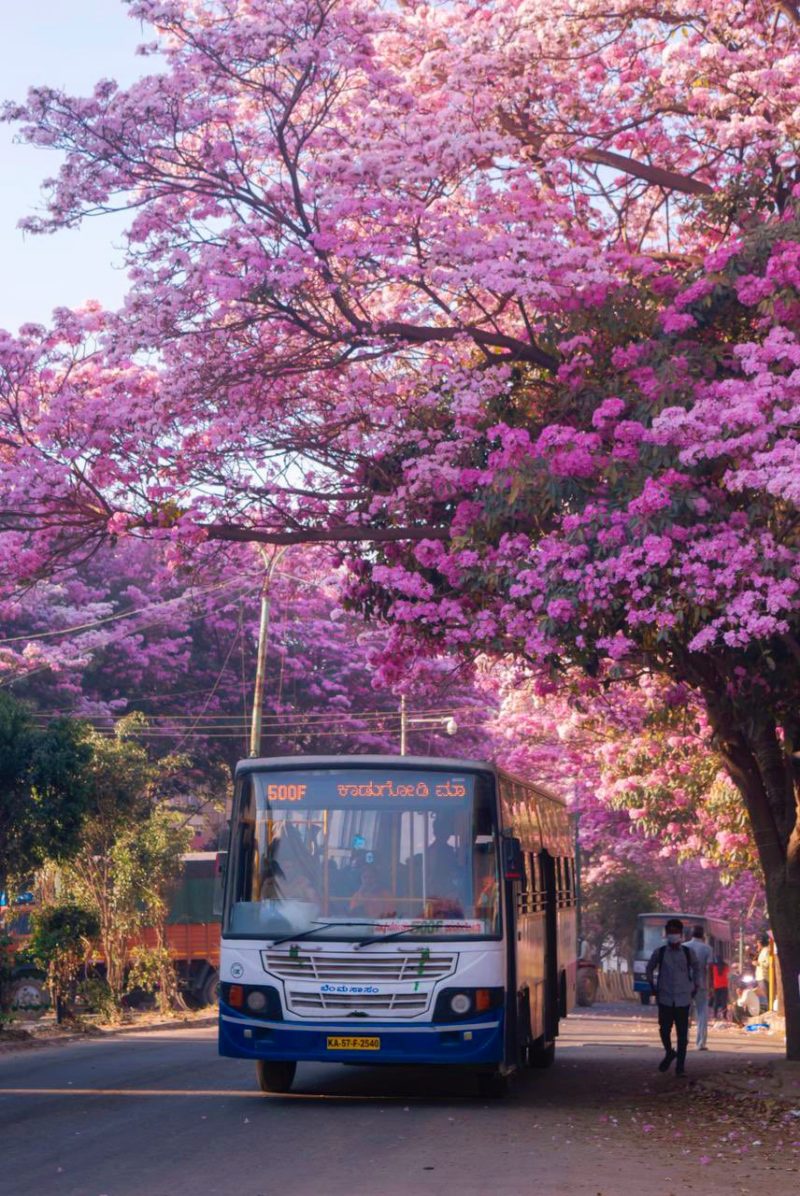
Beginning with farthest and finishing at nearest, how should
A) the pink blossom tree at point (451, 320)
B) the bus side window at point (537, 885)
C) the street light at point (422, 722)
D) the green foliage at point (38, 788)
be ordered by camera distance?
the street light at point (422, 722) → the green foliage at point (38, 788) → the bus side window at point (537, 885) → the pink blossom tree at point (451, 320)

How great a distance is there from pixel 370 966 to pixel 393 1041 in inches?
24.9

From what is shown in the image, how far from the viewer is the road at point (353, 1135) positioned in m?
10.1

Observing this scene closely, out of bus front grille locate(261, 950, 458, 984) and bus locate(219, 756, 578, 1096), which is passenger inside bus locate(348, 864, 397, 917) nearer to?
bus locate(219, 756, 578, 1096)

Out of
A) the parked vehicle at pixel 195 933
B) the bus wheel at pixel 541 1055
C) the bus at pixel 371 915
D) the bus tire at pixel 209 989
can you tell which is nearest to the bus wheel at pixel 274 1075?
the bus at pixel 371 915

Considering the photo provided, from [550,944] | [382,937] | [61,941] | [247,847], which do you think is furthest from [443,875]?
[61,941]

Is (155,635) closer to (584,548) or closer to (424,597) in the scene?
(424,597)

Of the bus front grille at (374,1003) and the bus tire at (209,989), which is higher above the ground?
the bus tire at (209,989)

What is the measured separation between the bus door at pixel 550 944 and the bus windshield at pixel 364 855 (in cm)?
367

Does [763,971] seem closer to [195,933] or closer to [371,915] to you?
[195,933]

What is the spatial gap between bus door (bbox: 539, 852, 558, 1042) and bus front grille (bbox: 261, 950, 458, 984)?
4.03 meters

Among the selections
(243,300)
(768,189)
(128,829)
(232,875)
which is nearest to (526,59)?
(768,189)

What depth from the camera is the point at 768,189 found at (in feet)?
49.6

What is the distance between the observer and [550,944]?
62.1 ft

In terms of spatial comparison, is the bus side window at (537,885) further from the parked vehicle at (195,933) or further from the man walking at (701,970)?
the parked vehicle at (195,933)
